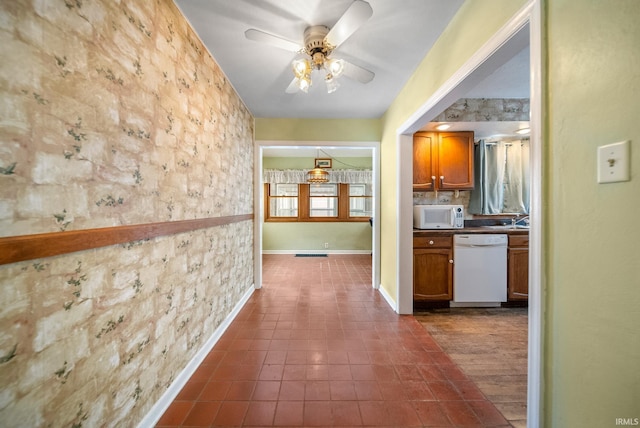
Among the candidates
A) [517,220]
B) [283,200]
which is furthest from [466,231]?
[283,200]

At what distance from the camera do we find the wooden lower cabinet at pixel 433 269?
2.69 m

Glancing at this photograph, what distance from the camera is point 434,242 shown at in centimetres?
270

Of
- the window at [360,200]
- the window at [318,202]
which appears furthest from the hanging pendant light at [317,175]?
the window at [360,200]

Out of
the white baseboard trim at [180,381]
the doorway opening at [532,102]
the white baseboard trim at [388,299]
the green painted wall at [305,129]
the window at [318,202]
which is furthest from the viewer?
the window at [318,202]

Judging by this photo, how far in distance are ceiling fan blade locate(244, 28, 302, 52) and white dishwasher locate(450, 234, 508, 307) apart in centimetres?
252

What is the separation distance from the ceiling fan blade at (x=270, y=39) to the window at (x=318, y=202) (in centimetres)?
433

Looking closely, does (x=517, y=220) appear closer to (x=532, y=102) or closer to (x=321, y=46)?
(x=532, y=102)

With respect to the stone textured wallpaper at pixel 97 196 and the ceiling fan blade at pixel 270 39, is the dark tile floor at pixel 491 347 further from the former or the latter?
the ceiling fan blade at pixel 270 39

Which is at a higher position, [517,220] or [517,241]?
[517,220]

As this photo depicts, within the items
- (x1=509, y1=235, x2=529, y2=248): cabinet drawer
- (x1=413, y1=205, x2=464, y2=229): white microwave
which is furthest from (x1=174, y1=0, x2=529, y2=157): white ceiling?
(x1=509, y1=235, x2=529, y2=248): cabinet drawer

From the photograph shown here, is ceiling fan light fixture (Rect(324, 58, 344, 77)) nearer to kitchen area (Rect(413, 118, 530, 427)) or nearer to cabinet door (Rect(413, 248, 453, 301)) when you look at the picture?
kitchen area (Rect(413, 118, 530, 427))

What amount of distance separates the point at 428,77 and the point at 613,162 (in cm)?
152

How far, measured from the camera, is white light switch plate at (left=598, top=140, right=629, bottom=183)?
2.22 feet

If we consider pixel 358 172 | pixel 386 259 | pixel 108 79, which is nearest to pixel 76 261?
pixel 108 79
